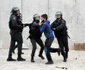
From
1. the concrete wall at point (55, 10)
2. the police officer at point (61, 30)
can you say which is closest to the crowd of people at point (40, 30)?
the police officer at point (61, 30)

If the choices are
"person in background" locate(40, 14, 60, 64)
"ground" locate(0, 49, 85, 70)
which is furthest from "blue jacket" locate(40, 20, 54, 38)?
"ground" locate(0, 49, 85, 70)

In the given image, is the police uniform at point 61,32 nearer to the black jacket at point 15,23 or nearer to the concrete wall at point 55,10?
the black jacket at point 15,23

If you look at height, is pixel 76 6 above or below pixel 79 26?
above

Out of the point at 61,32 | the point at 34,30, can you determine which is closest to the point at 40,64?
the point at 34,30

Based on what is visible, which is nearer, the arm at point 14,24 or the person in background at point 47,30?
the person in background at point 47,30

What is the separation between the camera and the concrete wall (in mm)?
15367

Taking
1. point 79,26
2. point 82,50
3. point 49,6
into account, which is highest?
point 49,6

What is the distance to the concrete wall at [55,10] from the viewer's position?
605 inches

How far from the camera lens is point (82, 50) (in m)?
15.4

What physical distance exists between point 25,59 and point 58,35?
1596 mm

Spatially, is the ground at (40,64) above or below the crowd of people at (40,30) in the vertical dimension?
below

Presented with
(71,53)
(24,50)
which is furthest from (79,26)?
(24,50)

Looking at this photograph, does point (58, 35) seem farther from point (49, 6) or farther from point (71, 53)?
point (49, 6)

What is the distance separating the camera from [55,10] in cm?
1544
